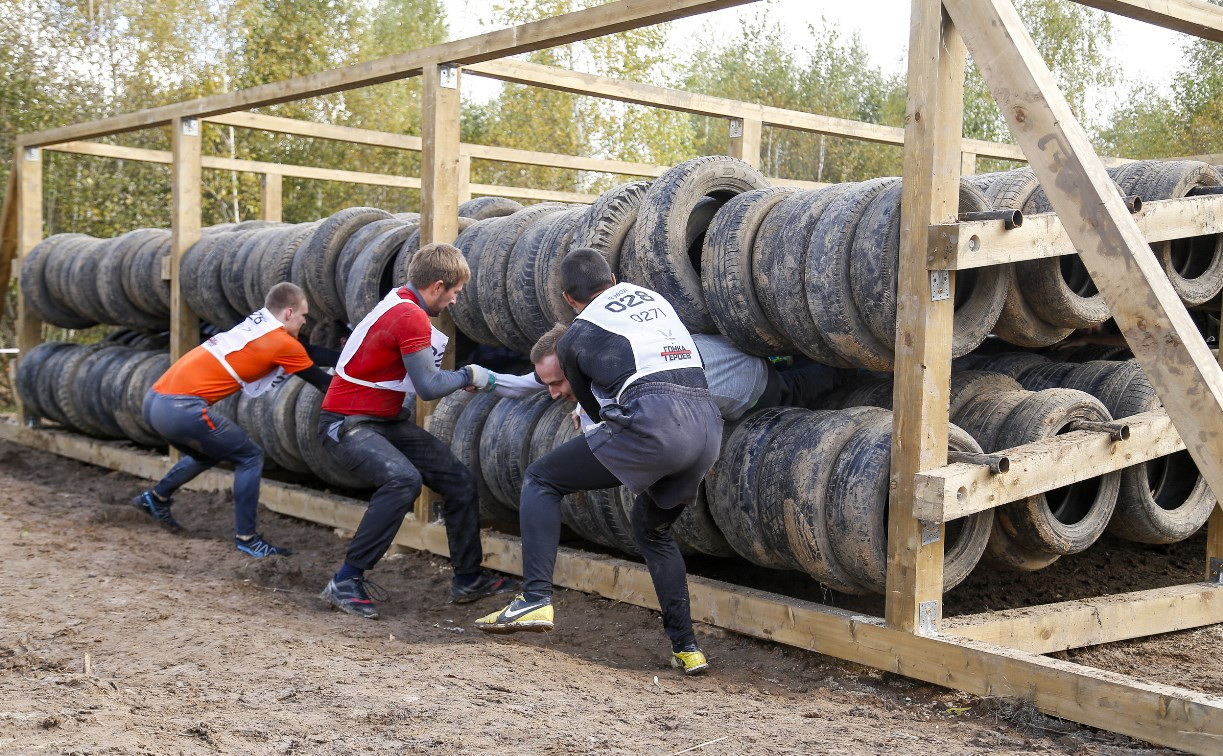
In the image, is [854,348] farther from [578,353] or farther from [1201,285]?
[1201,285]

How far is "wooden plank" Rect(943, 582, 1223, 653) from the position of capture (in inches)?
197

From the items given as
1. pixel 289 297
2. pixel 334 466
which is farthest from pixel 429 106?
pixel 334 466

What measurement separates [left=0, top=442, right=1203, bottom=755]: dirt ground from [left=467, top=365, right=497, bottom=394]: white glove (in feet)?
3.85

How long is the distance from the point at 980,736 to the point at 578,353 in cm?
214

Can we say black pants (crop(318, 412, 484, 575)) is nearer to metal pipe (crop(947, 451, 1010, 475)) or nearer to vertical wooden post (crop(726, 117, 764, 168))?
metal pipe (crop(947, 451, 1010, 475))

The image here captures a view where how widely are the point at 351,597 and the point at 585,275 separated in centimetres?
218

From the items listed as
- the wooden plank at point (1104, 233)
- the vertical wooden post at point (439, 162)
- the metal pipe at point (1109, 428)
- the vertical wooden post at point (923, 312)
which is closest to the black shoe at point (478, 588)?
the vertical wooden post at point (439, 162)

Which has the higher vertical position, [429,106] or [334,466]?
[429,106]

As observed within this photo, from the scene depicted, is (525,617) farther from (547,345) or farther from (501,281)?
(501,281)

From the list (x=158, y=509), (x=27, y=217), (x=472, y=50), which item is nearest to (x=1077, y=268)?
(x=472, y=50)

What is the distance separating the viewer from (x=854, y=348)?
5031mm

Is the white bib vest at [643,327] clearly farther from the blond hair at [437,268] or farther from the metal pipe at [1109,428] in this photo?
the metal pipe at [1109,428]

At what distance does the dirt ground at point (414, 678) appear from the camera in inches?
156

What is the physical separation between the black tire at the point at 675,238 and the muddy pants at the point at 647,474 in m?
0.83
